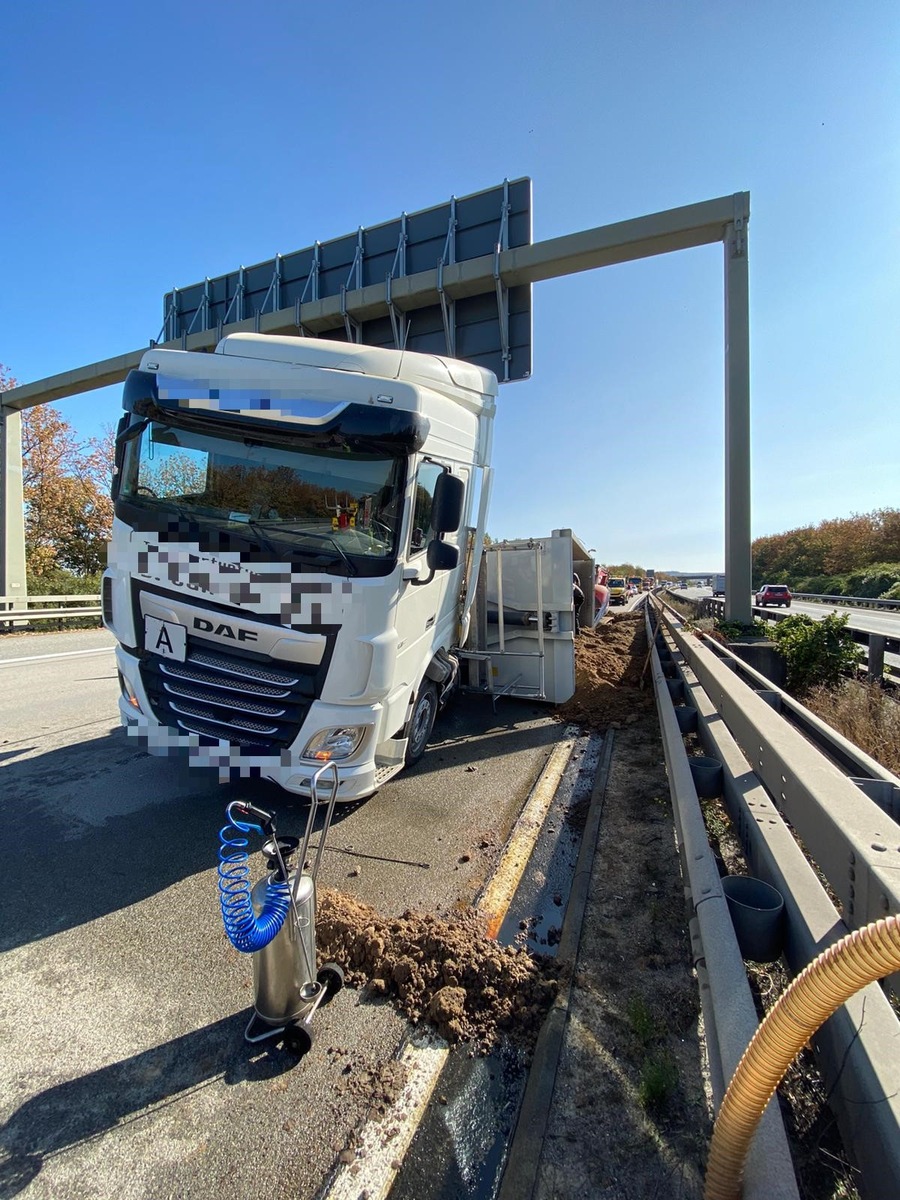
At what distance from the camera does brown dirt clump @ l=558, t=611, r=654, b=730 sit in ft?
22.1

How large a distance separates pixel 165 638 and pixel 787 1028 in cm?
363

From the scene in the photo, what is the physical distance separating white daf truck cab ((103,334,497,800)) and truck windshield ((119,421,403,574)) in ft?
0.03

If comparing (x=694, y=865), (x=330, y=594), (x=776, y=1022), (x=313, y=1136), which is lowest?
(x=313, y=1136)

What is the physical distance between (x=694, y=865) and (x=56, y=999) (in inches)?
110

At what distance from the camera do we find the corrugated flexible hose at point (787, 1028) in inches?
39.3

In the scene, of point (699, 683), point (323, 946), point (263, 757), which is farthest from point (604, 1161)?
point (699, 683)

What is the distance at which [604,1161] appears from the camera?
1.69m

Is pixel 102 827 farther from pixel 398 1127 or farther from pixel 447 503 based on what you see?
pixel 447 503

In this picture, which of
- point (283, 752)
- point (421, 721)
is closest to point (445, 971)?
point (283, 752)

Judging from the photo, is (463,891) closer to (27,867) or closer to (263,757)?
(263,757)

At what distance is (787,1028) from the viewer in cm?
110

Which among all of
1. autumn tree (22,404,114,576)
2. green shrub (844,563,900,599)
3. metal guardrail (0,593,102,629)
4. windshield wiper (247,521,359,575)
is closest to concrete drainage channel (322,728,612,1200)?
windshield wiper (247,521,359,575)

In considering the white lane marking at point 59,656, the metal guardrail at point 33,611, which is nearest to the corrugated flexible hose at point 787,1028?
the white lane marking at point 59,656

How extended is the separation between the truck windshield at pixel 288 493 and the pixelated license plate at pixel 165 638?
2.34 ft
